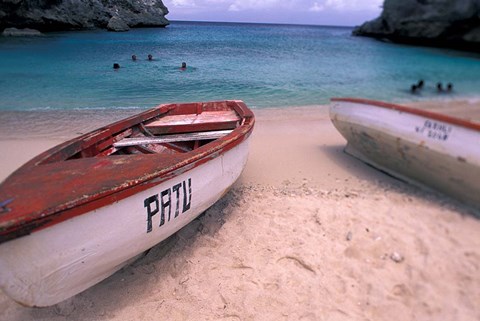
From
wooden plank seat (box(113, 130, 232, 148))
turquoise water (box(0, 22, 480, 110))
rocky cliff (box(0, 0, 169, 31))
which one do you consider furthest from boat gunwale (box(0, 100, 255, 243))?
rocky cliff (box(0, 0, 169, 31))

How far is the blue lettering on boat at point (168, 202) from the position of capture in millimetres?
2686

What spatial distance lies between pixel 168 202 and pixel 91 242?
0.72 metres

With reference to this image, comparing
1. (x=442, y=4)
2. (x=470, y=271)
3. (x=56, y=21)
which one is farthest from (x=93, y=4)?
(x=470, y=271)

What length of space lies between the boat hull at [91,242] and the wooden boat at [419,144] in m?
2.97

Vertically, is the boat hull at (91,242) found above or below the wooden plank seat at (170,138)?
below

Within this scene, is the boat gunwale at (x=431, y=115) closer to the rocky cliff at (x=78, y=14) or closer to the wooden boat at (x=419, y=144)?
the wooden boat at (x=419, y=144)

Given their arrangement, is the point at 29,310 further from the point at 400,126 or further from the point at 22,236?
the point at 400,126

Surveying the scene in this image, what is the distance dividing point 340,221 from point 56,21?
178ft

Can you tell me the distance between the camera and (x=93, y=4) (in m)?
52.9

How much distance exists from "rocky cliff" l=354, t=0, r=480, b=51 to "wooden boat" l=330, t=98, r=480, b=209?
37.5 metres

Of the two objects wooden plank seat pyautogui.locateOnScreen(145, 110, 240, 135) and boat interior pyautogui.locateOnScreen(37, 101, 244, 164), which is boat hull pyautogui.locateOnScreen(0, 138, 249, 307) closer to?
boat interior pyautogui.locateOnScreen(37, 101, 244, 164)

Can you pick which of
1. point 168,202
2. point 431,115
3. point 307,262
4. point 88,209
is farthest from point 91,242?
point 431,115

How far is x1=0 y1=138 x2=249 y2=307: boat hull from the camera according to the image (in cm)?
208

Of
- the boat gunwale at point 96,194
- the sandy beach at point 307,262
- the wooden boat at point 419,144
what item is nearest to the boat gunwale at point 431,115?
the wooden boat at point 419,144
